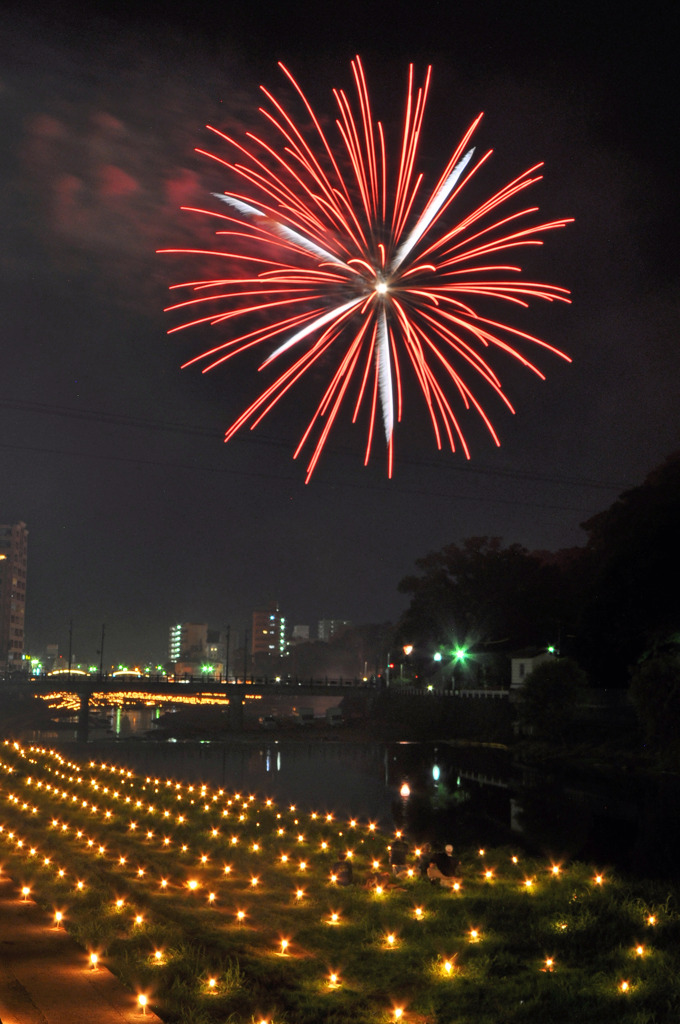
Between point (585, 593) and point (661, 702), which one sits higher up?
point (585, 593)

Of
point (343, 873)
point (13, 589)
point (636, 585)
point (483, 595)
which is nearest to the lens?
point (343, 873)

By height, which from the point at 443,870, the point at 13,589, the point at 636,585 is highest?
the point at 13,589

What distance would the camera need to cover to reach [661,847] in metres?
24.8

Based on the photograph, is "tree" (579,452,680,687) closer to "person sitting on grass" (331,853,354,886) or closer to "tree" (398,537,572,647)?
"tree" (398,537,572,647)

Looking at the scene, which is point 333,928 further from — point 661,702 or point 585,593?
point 585,593

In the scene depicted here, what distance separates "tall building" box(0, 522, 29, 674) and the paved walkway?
169m

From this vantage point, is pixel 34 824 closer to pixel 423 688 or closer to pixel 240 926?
pixel 240 926

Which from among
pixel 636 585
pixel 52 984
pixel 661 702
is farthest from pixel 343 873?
pixel 636 585

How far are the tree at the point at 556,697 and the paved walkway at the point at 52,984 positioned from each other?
4888 cm

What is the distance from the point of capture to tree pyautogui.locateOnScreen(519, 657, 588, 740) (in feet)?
186

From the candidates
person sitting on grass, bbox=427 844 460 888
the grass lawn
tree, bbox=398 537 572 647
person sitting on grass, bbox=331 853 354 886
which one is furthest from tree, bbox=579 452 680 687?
person sitting on grass, bbox=331 853 354 886

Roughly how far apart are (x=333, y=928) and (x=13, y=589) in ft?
592

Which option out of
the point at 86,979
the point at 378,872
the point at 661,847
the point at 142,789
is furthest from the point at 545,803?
the point at 86,979

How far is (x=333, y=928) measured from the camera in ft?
41.2
